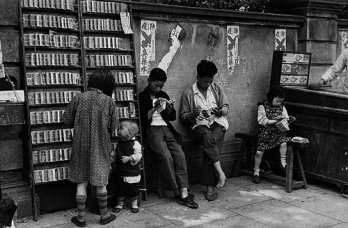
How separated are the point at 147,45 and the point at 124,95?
848 millimetres

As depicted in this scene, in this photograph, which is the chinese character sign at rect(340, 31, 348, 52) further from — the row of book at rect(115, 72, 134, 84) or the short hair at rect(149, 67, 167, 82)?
the row of book at rect(115, 72, 134, 84)

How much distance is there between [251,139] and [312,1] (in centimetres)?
260

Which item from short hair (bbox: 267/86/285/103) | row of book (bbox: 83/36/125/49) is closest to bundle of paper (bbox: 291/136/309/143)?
short hair (bbox: 267/86/285/103)

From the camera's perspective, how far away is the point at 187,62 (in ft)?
22.9

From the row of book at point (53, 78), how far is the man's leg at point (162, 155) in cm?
117

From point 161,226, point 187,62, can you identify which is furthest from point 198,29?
point 161,226

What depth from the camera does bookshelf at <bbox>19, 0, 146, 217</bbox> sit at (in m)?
5.46

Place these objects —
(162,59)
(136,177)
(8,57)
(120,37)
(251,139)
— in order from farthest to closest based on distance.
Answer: (251,139), (162,59), (120,37), (136,177), (8,57)

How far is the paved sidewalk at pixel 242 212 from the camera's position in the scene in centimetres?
554

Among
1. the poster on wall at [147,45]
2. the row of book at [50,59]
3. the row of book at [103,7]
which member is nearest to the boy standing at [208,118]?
the poster on wall at [147,45]

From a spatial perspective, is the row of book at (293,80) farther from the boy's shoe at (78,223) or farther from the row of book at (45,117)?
the boy's shoe at (78,223)

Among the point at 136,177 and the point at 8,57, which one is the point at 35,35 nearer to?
the point at 8,57

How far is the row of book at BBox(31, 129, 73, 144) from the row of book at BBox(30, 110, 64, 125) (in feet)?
0.37

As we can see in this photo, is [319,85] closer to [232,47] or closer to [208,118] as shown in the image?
[232,47]
